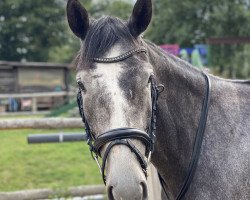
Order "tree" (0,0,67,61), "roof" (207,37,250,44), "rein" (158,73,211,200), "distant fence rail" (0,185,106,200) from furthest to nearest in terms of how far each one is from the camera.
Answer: "tree" (0,0,67,61) < "roof" (207,37,250,44) < "distant fence rail" (0,185,106,200) < "rein" (158,73,211,200)

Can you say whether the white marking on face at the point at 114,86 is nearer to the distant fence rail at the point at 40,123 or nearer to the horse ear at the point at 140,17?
the horse ear at the point at 140,17

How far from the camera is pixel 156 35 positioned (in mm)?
29438

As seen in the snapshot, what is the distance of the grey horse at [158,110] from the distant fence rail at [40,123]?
2272 mm

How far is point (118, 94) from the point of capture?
75.4 inches

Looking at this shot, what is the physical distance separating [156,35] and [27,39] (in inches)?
475

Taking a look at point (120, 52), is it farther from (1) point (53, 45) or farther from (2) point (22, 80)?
(1) point (53, 45)

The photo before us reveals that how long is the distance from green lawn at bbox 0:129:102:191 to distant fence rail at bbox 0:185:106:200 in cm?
21

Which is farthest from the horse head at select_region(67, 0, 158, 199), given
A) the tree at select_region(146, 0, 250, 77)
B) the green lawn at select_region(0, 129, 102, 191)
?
the tree at select_region(146, 0, 250, 77)

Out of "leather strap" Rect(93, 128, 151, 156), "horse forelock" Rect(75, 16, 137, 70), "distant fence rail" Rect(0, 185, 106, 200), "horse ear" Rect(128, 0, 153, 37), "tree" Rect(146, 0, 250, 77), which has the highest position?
"horse ear" Rect(128, 0, 153, 37)

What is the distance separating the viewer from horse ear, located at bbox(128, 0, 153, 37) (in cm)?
215

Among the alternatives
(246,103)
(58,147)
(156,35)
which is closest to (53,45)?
(156,35)

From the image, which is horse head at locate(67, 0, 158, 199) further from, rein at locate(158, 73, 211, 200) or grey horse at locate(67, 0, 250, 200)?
rein at locate(158, 73, 211, 200)

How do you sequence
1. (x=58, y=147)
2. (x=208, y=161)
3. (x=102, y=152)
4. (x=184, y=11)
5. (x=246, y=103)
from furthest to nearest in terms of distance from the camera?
(x=184, y=11), (x=58, y=147), (x=246, y=103), (x=208, y=161), (x=102, y=152)

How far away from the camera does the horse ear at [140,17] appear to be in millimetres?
2154
